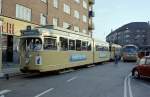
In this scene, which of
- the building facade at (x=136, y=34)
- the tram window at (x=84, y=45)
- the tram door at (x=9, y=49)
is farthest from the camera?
the building facade at (x=136, y=34)

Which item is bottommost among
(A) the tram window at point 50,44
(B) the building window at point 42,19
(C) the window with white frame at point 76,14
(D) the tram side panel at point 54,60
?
(D) the tram side panel at point 54,60

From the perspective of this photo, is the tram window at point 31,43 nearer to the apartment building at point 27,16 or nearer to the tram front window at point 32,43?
the tram front window at point 32,43

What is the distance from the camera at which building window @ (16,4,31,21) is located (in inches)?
1524

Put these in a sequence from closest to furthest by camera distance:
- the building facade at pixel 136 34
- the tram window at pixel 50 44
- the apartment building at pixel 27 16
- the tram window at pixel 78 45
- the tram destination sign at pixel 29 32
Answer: the tram destination sign at pixel 29 32
the tram window at pixel 50 44
the tram window at pixel 78 45
the apartment building at pixel 27 16
the building facade at pixel 136 34

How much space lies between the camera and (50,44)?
23906 millimetres

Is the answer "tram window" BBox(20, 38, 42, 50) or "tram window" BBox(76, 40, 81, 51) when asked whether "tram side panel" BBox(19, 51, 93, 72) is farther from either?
"tram window" BBox(20, 38, 42, 50)

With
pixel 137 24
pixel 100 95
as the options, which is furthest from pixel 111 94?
pixel 137 24

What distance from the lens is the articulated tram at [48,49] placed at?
2273 cm

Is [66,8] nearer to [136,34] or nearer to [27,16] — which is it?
[27,16]

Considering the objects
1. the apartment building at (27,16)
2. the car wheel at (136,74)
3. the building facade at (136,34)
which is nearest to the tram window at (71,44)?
the apartment building at (27,16)

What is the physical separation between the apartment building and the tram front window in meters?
2.18

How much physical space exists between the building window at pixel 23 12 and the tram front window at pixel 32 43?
1565cm

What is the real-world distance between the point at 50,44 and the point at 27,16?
18003 millimetres

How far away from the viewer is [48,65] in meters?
23.6
